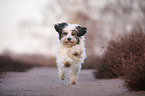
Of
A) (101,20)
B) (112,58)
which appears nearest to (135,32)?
(112,58)

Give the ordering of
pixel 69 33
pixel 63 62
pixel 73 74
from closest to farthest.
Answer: pixel 63 62
pixel 69 33
pixel 73 74

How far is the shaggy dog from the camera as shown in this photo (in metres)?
6.44

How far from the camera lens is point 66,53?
652cm

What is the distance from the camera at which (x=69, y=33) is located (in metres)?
6.53

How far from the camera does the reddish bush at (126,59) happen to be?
182 inches

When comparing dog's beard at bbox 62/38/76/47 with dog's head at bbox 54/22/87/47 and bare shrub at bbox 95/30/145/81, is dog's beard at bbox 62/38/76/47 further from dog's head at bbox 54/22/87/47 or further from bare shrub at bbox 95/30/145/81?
bare shrub at bbox 95/30/145/81

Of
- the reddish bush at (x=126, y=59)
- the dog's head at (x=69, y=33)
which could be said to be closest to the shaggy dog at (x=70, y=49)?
the dog's head at (x=69, y=33)

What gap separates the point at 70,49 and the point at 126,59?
176 cm

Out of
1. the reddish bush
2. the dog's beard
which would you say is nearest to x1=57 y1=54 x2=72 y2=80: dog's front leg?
the dog's beard

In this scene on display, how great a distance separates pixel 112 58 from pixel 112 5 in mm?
10835

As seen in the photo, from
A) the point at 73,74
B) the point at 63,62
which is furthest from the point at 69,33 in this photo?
the point at 73,74

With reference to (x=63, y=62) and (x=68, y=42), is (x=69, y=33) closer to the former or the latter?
(x=68, y=42)

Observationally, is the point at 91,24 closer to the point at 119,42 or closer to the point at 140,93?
the point at 119,42

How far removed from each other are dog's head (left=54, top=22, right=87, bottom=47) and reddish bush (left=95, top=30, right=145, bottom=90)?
146cm
